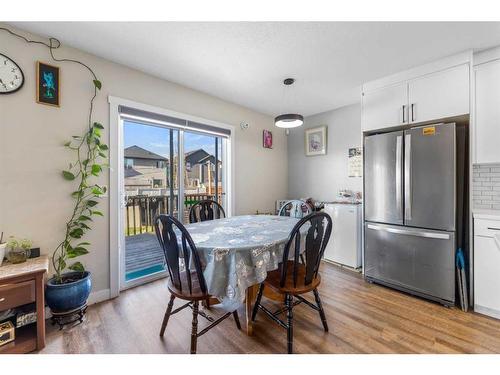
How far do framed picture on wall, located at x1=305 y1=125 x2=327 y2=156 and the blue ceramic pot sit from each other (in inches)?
144

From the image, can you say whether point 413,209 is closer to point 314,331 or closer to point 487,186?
point 487,186

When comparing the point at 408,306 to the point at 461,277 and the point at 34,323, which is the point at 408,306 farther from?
the point at 34,323

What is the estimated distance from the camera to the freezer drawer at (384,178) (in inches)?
96.1

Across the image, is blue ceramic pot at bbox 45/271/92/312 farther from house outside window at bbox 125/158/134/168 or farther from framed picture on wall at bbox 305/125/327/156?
framed picture on wall at bbox 305/125/327/156

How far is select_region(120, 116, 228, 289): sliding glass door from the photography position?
2816 millimetres

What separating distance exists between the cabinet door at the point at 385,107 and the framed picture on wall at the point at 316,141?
3.74ft

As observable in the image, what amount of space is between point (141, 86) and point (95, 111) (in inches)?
23.2

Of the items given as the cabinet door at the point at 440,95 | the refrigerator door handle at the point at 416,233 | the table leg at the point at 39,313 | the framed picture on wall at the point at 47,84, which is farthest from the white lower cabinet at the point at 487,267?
the framed picture on wall at the point at 47,84

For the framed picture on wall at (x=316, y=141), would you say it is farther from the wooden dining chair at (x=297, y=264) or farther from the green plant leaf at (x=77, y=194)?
the green plant leaf at (x=77, y=194)

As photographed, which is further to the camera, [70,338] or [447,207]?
[447,207]

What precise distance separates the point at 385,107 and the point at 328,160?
1391mm

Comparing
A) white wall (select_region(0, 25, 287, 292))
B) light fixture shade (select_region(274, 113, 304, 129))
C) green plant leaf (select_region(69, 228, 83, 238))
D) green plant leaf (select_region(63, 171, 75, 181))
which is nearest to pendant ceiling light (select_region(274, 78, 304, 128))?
light fixture shade (select_region(274, 113, 304, 129))

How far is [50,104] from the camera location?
201 centimetres
